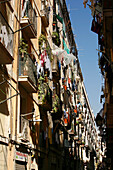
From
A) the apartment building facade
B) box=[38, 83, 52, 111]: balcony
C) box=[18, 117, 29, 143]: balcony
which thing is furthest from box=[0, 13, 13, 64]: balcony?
box=[38, 83, 52, 111]: balcony

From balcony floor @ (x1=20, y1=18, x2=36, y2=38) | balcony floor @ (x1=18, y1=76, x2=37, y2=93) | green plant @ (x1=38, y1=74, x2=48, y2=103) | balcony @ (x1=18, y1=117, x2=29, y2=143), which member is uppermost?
balcony floor @ (x1=20, y1=18, x2=36, y2=38)

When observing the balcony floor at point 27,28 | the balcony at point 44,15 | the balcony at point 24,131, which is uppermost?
the balcony at point 44,15

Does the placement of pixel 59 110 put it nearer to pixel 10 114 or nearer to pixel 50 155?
pixel 50 155

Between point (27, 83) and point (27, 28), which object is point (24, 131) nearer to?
point (27, 83)

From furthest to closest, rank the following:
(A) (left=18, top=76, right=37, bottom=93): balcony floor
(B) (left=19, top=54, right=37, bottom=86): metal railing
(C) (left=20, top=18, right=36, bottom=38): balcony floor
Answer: (C) (left=20, top=18, right=36, bottom=38): balcony floor, (B) (left=19, top=54, right=37, bottom=86): metal railing, (A) (left=18, top=76, right=37, bottom=93): balcony floor

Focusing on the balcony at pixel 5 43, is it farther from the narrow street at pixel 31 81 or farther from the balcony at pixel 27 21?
the balcony at pixel 27 21

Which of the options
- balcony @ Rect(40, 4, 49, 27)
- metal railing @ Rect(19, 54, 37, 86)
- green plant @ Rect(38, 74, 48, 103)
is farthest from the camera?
balcony @ Rect(40, 4, 49, 27)

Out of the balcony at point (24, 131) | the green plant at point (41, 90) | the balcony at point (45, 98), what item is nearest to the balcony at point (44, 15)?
the green plant at point (41, 90)

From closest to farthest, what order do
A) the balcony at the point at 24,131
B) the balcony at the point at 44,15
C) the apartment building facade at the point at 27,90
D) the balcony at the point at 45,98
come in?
1. the apartment building facade at the point at 27,90
2. the balcony at the point at 24,131
3. the balcony at the point at 45,98
4. the balcony at the point at 44,15

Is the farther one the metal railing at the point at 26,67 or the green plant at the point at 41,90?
the green plant at the point at 41,90

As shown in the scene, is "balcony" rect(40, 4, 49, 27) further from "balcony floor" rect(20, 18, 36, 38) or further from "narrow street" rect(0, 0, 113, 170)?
"balcony floor" rect(20, 18, 36, 38)

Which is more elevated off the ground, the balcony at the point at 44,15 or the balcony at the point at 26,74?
the balcony at the point at 44,15

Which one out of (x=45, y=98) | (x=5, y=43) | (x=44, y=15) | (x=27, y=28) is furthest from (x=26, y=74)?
(x=44, y=15)

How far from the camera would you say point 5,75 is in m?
12.3
